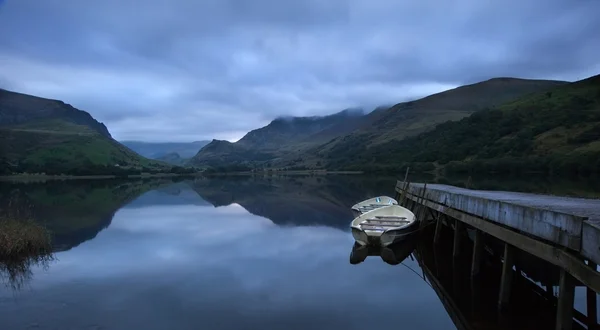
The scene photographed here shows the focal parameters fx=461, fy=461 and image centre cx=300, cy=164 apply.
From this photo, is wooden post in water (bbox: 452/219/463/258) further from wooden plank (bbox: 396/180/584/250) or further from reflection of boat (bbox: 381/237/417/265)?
wooden plank (bbox: 396/180/584/250)

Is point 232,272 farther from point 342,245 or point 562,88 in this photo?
point 562,88

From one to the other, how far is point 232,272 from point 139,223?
59.6 ft

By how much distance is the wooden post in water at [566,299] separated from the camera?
8.80 meters

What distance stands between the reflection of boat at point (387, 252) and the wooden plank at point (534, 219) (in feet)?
13.2

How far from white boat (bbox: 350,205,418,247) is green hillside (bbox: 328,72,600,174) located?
6558 cm

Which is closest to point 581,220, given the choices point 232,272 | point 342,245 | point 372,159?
point 232,272

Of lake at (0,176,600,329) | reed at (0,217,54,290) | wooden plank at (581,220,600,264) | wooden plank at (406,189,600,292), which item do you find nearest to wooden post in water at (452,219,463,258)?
lake at (0,176,600,329)

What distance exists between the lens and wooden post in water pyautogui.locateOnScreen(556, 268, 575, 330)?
8.80m

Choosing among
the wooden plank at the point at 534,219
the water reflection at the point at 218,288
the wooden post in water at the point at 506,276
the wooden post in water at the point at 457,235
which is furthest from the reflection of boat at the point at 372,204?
the wooden post in water at the point at 506,276

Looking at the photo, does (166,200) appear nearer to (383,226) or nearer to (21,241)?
(21,241)

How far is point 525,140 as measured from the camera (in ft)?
367

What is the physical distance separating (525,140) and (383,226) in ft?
342

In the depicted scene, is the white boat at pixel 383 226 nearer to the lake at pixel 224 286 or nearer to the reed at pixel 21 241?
the lake at pixel 224 286

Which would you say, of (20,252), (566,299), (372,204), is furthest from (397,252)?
(20,252)
